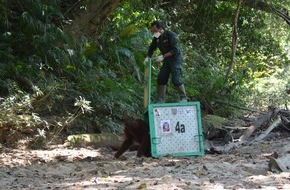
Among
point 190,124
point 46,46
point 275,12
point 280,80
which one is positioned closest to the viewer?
point 190,124

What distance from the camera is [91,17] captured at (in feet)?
32.0

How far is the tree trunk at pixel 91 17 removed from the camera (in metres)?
9.59

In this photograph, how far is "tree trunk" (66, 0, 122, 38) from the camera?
31.4 ft

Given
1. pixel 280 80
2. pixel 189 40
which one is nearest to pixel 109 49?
pixel 189 40

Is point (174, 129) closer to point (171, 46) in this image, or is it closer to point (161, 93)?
point (161, 93)

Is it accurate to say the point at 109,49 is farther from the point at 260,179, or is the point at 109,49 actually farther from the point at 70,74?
the point at 260,179

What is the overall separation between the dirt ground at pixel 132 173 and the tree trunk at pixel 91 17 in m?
3.07

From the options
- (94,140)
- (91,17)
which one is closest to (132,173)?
(94,140)

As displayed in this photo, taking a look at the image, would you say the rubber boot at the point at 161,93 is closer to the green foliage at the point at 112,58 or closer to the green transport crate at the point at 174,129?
the green transport crate at the point at 174,129

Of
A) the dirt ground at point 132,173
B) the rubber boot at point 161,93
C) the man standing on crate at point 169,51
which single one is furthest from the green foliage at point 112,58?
the man standing on crate at point 169,51

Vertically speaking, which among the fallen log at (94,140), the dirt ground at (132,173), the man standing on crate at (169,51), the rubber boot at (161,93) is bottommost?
the dirt ground at (132,173)

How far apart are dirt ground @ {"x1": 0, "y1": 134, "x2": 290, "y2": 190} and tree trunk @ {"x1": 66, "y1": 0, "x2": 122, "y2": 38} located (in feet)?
10.1

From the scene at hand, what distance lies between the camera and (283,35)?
60.7 feet

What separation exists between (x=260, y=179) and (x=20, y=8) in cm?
652
